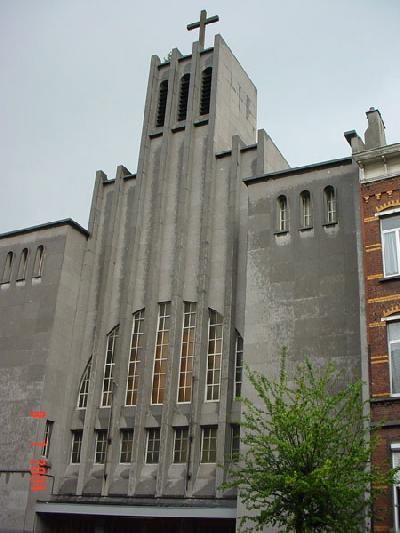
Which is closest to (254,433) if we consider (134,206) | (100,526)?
(100,526)

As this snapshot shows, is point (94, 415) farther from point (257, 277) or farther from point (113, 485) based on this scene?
point (257, 277)

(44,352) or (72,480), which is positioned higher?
(44,352)

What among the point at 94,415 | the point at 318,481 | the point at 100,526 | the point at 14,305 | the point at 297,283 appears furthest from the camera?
the point at 14,305

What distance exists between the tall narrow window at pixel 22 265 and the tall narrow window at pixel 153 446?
10057mm

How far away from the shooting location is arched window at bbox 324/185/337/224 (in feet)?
85.6

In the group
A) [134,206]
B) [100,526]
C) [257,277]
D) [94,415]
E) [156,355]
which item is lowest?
[100,526]

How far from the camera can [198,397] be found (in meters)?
26.9

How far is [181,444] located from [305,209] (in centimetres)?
1059

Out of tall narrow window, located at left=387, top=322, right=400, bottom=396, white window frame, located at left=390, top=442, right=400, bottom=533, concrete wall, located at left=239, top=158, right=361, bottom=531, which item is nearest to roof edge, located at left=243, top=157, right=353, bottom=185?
concrete wall, located at left=239, top=158, right=361, bottom=531

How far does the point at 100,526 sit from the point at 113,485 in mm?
1651

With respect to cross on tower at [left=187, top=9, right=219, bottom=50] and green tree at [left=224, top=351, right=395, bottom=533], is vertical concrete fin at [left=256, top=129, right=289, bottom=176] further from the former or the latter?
green tree at [left=224, top=351, right=395, bottom=533]

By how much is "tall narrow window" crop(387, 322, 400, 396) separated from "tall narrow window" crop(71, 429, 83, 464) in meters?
14.7

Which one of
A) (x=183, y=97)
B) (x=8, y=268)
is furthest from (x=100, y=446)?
(x=183, y=97)

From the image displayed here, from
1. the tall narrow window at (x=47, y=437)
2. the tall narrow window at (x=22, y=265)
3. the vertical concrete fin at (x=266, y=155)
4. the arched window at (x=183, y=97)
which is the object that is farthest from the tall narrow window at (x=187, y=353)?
the arched window at (x=183, y=97)
